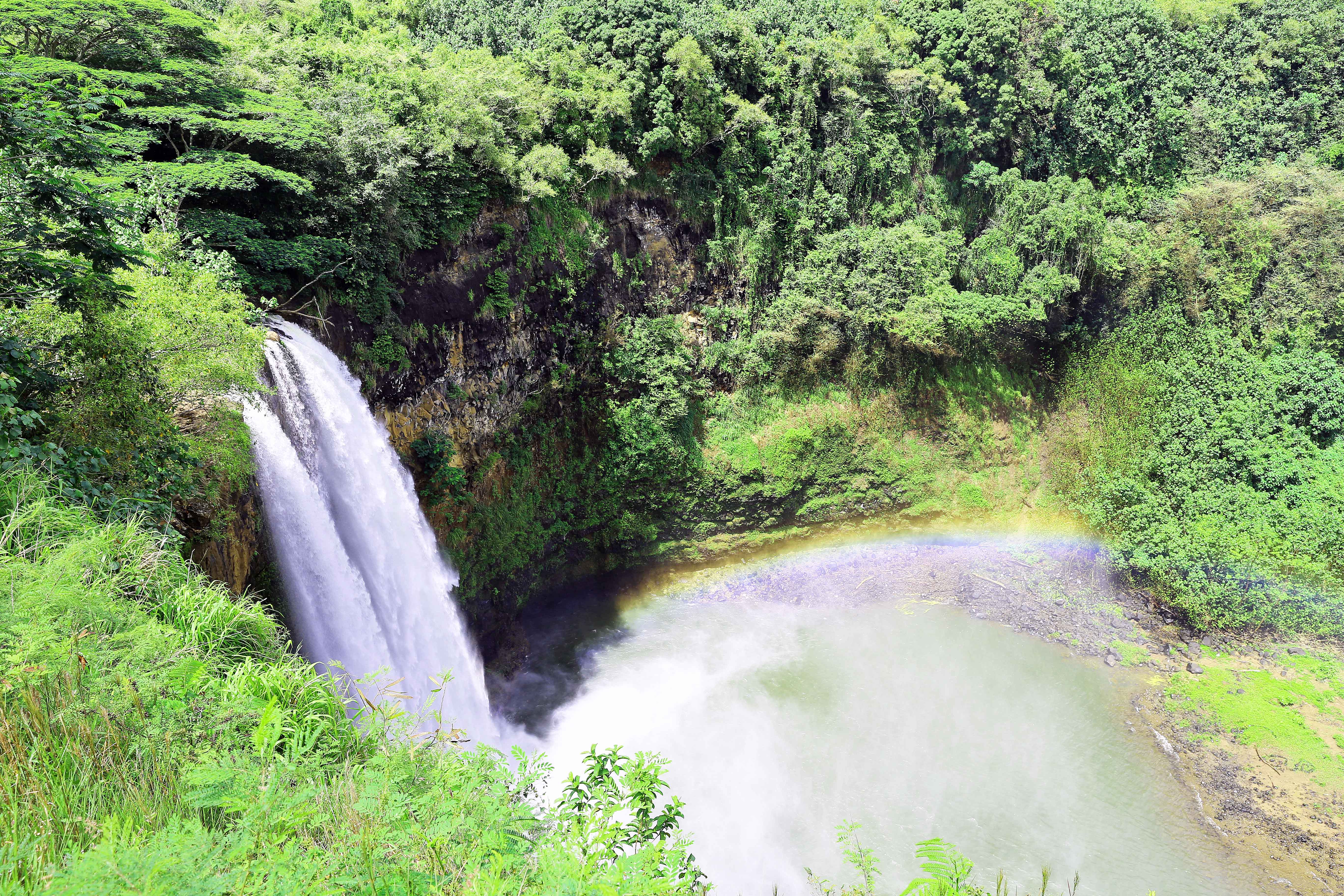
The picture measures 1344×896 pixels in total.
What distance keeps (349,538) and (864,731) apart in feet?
33.9

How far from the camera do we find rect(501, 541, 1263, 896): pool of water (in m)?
11.6

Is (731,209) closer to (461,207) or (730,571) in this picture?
(461,207)

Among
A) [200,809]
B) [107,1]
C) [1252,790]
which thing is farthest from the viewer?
[1252,790]

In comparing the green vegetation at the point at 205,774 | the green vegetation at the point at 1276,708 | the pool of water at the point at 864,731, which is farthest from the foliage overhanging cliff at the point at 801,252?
the green vegetation at the point at 205,774

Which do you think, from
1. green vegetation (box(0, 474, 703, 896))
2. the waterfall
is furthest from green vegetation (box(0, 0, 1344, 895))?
the waterfall

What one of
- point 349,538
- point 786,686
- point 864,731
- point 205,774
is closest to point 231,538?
point 349,538

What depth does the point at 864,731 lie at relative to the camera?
13.9 m

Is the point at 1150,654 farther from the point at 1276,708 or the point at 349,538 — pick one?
the point at 349,538

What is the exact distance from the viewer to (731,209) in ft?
63.0

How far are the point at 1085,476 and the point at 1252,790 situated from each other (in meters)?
8.67

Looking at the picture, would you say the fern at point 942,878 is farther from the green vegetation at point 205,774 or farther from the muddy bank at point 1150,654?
the muddy bank at point 1150,654

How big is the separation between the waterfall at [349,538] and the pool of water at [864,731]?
364 cm

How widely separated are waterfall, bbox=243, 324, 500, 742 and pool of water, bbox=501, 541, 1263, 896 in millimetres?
3636

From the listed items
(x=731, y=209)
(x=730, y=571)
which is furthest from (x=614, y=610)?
(x=731, y=209)
